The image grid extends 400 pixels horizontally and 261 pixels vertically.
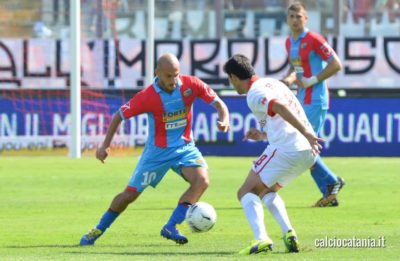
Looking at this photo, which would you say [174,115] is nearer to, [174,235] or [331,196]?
[174,235]

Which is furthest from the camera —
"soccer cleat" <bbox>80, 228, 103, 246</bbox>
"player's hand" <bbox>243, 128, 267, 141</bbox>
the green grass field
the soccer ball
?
"soccer cleat" <bbox>80, 228, 103, 246</bbox>

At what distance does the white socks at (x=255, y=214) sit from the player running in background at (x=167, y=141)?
3.85 feet

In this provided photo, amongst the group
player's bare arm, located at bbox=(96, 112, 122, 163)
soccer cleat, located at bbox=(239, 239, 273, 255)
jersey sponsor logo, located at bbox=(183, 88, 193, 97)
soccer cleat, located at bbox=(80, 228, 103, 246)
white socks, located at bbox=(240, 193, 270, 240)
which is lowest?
soccer cleat, located at bbox=(80, 228, 103, 246)

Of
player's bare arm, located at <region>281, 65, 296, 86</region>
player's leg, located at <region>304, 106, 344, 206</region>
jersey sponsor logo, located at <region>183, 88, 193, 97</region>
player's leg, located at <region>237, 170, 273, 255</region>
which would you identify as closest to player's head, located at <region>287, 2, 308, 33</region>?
player's bare arm, located at <region>281, 65, 296, 86</region>

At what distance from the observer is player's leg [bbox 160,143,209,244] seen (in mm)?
10992

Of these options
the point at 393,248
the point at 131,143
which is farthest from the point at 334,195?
the point at 131,143

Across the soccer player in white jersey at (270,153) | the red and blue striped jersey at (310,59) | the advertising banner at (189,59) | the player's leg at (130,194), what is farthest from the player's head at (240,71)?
the advertising banner at (189,59)

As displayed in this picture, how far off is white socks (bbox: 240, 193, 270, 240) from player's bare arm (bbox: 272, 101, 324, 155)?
744 millimetres

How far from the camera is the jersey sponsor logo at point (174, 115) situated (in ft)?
37.4

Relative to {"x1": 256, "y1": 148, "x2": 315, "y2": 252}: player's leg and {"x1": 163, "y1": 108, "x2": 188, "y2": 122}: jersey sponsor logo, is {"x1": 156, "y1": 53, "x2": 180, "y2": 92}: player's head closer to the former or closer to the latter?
{"x1": 163, "y1": 108, "x2": 188, "y2": 122}: jersey sponsor logo

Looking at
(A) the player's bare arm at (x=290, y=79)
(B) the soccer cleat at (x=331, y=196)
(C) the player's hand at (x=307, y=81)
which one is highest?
(A) the player's bare arm at (x=290, y=79)

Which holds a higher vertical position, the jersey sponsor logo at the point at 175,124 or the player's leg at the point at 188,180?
the jersey sponsor logo at the point at 175,124

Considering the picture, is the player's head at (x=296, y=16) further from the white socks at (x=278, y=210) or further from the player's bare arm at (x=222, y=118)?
the white socks at (x=278, y=210)

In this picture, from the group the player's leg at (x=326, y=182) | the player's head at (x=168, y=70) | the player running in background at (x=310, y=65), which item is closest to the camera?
the player's head at (x=168, y=70)
